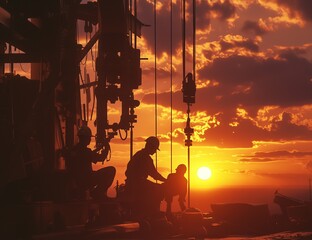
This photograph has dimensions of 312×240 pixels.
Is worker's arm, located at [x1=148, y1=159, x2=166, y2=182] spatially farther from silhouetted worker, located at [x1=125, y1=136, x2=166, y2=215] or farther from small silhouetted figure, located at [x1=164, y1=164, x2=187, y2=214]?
small silhouetted figure, located at [x1=164, y1=164, x2=187, y2=214]

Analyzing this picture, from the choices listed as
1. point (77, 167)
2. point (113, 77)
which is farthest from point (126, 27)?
point (77, 167)

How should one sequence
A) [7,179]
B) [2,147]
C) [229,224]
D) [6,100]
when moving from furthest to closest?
[229,224] → [6,100] → [2,147] → [7,179]

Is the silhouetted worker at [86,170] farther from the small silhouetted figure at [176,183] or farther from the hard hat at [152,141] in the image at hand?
the small silhouetted figure at [176,183]

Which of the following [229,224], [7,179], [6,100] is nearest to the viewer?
[7,179]

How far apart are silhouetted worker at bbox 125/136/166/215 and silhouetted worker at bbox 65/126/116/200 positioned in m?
0.46

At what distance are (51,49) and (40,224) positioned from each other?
14.5 feet

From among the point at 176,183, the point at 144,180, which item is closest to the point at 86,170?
the point at 144,180

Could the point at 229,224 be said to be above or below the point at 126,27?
below

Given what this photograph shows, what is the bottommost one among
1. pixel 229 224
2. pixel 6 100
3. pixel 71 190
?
pixel 229 224

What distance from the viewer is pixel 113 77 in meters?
15.5

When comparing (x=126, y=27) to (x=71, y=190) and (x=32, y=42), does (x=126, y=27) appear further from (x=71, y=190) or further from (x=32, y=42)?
(x=71, y=190)

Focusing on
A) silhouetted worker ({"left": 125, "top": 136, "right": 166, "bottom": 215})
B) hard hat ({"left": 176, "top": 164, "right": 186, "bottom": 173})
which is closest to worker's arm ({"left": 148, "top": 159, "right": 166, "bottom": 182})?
silhouetted worker ({"left": 125, "top": 136, "right": 166, "bottom": 215})

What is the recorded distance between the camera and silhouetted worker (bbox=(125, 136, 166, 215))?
14062 mm

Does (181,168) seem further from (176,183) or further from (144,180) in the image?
(144,180)
